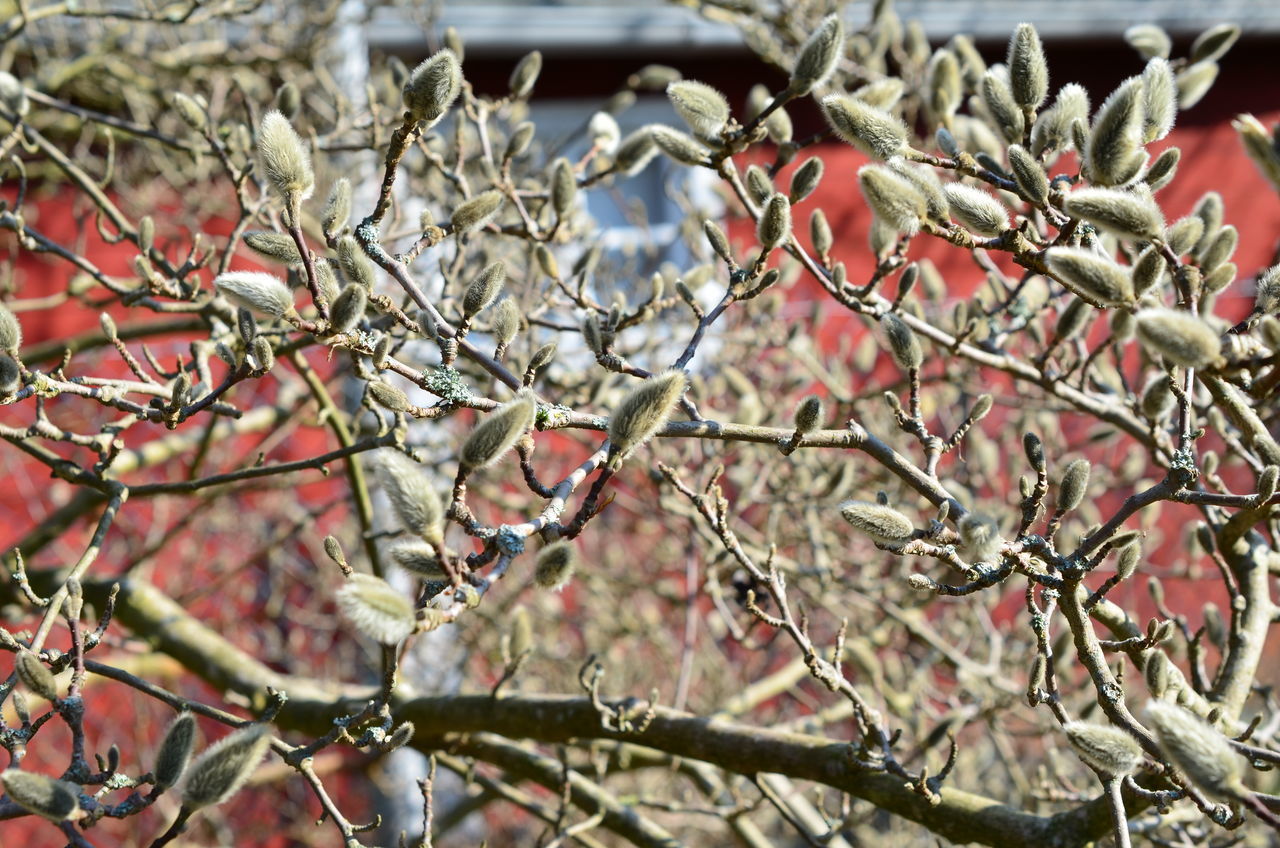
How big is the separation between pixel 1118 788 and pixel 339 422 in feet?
5.54

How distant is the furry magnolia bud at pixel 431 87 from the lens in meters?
1.36

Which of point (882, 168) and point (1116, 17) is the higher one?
point (882, 168)

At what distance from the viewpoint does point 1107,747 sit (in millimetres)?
1306

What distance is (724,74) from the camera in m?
6.98

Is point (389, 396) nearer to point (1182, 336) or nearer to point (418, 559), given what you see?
point (418, 559)

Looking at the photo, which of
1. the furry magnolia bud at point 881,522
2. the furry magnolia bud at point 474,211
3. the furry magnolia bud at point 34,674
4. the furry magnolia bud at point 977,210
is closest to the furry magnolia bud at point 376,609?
the furry magnolia bud at point 34,674

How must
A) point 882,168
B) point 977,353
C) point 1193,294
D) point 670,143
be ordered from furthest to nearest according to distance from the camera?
point 977,353 → point 670,143 → point 882,168 → point 1193,294

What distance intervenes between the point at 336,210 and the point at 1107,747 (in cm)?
114

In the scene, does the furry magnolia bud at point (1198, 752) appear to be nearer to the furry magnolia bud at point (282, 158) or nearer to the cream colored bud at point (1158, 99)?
the cream colored bud at point (1158, 99)

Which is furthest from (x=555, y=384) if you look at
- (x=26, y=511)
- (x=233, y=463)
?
(x=26, y=511)

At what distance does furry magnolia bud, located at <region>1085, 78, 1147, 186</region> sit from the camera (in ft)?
4.53

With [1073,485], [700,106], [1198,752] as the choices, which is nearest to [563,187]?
[700,106]

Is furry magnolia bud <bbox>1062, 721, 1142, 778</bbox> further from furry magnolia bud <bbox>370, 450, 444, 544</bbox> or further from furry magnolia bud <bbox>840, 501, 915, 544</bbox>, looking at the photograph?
furry magnolia bud <bbox>370, 450, 444, 544</bbox>

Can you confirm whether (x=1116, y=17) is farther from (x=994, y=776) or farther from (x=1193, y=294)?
(x=1193, y=294)
